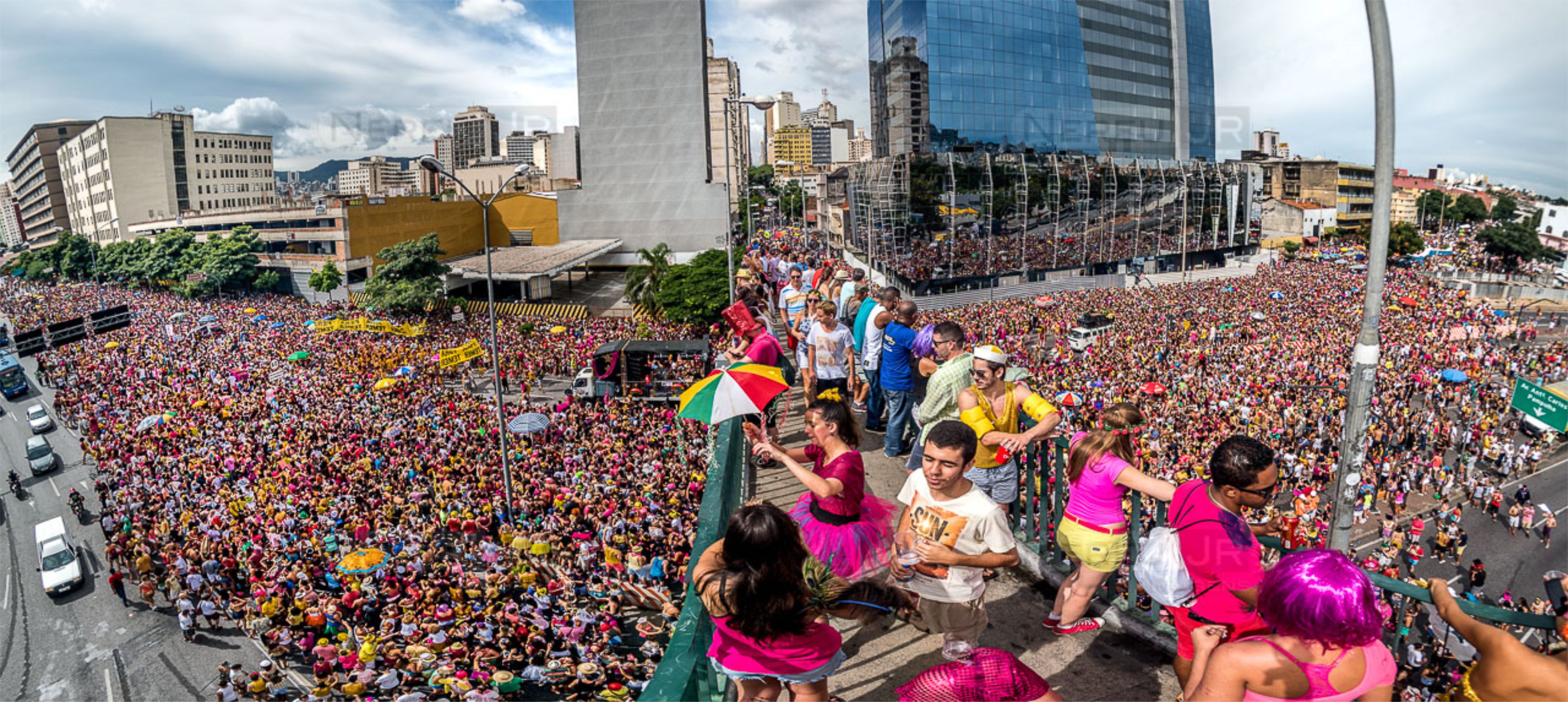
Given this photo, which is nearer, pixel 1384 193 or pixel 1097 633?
pixel 1384 193

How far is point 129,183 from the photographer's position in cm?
8206

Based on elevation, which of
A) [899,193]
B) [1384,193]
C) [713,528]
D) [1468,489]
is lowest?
[1468,489]

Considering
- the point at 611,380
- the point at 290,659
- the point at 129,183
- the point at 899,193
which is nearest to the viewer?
the point at 290,659

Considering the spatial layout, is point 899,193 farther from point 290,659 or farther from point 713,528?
point 713,528

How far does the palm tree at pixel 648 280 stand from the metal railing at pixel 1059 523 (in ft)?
124

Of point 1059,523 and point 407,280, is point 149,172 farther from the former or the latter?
point 1059,523

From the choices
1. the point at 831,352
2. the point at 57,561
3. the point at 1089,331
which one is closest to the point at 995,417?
the point at 831,352

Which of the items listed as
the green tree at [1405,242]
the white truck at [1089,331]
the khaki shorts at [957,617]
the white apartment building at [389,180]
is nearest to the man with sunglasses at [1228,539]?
the khaki shorts at [957,617]

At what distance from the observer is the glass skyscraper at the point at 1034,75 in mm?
59188

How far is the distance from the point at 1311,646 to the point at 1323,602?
157mm

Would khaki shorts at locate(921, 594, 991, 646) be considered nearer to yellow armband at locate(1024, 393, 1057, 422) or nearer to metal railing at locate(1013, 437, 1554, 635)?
Result: metal railing at locate(1013, 437, 1554, 635)


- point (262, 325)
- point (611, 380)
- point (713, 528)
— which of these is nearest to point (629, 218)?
point (262, 325)

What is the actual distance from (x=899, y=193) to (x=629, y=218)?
2643 centimetres

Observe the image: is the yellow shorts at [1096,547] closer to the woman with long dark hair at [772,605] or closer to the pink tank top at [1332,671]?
the woman with long dark hair at [772,605]
